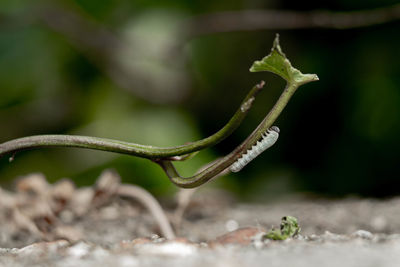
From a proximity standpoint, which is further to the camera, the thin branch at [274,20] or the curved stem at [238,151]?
the thin branch at [274,20]

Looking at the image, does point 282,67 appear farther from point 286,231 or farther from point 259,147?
point 286,231

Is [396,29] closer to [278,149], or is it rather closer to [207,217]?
[278,149]

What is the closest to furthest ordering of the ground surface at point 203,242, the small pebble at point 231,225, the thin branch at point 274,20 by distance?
the ground surface at point 203,242 → the small pebble at point 231,225 → the thin branch at point 274,20

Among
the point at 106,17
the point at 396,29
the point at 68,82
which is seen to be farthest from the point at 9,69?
the point at 396,29

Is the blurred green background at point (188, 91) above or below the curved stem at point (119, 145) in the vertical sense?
above

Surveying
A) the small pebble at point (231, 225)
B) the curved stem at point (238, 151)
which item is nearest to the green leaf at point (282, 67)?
the curved stem at point (238, 151)

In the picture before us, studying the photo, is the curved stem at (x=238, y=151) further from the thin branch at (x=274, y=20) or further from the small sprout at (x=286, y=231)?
the thin branch at (x=274, y=20)
